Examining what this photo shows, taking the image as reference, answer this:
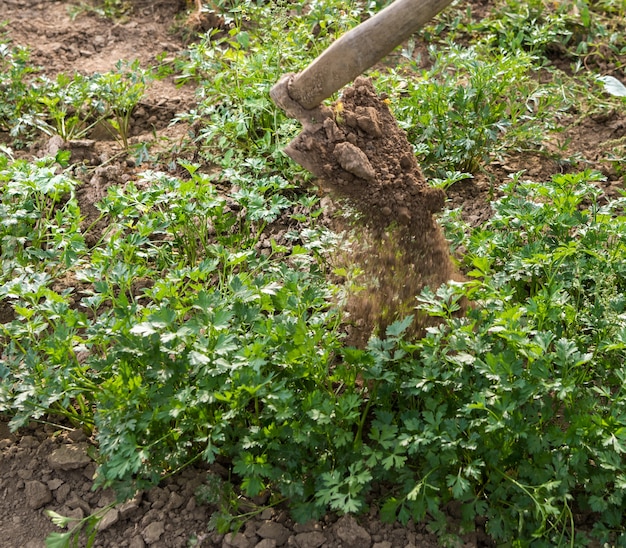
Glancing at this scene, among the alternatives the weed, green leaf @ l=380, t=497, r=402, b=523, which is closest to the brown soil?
green leaf @ l=380, t=497, r=402, b=523

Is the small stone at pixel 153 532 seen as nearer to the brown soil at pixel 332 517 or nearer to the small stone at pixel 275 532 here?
the brown soil at pixel 332 517

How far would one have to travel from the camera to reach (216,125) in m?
3.96

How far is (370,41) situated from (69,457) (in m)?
1.78

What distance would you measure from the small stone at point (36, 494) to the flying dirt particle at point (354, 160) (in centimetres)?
152

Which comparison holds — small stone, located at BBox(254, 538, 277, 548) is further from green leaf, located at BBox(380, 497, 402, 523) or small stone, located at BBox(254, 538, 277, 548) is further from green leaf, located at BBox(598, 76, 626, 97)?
green leaf, located at BBox(598, 76, 626, 97)

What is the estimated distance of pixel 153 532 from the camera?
2.59 metres

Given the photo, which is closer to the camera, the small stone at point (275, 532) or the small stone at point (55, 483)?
the small stone at point (275, 532)

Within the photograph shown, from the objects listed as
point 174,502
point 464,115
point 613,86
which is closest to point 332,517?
point 174,502

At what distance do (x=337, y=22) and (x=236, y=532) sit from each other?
2.84m

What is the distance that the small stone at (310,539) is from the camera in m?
2.53

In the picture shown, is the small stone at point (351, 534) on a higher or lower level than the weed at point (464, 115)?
lower

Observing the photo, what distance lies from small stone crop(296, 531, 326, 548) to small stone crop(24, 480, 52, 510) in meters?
0.87

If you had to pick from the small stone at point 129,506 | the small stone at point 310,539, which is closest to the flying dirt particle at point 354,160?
the small stone at point 310,539

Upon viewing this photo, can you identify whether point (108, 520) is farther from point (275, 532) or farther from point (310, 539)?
point (310, 539)
